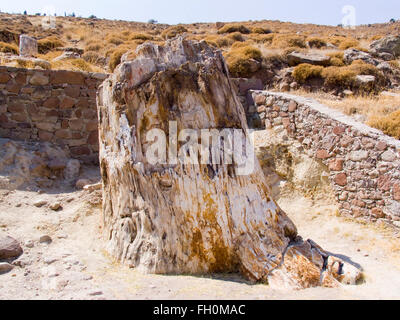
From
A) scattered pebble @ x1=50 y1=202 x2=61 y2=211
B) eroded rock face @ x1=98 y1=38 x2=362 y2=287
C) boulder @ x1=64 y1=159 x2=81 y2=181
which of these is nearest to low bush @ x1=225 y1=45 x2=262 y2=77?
boulder @ x1=64 y1=159 x2=81 y2=181

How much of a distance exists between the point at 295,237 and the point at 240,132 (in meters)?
1.34

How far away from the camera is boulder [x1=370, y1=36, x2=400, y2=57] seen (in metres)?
13.3

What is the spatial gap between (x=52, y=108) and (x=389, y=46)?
12858 mm

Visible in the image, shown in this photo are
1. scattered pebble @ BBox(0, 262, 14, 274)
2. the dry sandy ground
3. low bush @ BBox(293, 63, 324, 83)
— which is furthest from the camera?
low bush @ BBox(293, 63, 324, 83)

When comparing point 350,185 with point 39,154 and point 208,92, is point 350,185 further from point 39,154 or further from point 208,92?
point 39,154

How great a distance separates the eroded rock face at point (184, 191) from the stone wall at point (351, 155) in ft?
6.52

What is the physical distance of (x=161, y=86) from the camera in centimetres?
379

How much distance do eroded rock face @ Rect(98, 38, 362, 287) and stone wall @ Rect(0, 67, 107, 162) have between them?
9.30 ft

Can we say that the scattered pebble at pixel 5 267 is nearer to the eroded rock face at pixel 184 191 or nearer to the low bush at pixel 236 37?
the eroded rock face at pixel 184 191

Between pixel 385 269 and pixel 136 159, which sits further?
pixel 385 269

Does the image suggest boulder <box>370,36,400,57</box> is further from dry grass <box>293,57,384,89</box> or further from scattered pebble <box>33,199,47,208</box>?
scattered pebble <box>33,199,47,208</box>

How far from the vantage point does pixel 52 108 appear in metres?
6.60

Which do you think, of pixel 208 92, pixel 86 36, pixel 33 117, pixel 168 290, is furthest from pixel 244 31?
pixel 168 290

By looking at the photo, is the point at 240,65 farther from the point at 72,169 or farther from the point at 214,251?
the point at 214,251
